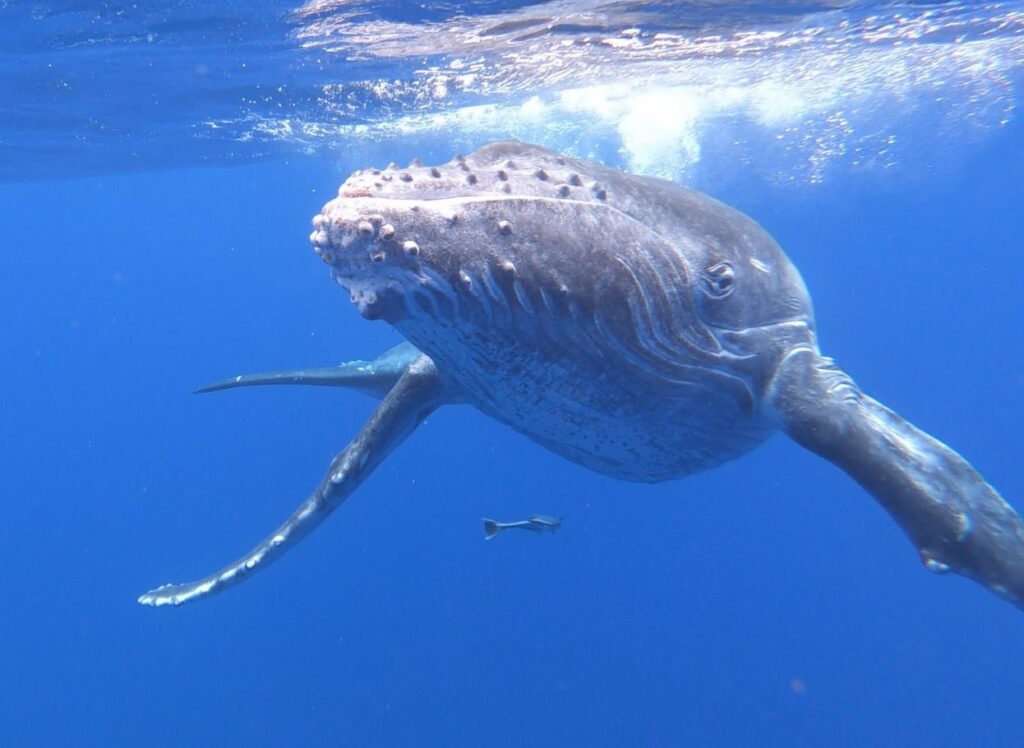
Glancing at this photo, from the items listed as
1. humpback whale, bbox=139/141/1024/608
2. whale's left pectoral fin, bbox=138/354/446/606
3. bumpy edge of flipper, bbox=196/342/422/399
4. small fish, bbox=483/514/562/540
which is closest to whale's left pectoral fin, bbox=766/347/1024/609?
humpback whale, bbox=139/141/1024/608

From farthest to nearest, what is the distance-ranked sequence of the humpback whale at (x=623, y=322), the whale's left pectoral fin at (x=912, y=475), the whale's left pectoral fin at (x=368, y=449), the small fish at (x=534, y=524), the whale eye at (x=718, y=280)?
1. the small fish at (x=534, y=524)
2. the whale's left pectoral fin at (x=368, y=449)
3. the whale eye at (x=718, y=280)
4. the whale's left pectoral fin at (x=912, y=475)
5. the humpback whale at (x=623, y=322)

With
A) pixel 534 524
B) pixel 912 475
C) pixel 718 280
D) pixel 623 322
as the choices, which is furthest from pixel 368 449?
pixel 534 524

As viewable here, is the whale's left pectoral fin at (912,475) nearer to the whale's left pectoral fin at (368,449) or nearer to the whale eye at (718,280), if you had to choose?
the whale eye at (718,280)

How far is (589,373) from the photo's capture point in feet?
16.6

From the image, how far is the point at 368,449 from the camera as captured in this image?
23.4ft

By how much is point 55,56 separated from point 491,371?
19.8 metres

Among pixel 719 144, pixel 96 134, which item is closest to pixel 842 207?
pixel 719 144

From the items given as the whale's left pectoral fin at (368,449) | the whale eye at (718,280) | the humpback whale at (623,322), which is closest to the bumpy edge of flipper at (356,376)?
the whale's left pectoral fin at (368,449)

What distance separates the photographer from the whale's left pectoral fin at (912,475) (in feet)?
14.7

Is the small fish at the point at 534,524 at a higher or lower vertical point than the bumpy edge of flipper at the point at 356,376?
lower

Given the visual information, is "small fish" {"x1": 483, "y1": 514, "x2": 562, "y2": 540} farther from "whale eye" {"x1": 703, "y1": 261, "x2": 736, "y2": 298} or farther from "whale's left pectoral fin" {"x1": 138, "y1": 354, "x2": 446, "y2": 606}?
"whale eye" {"x1": 703, "y1": 261, "x2": 736, "y2": 298}

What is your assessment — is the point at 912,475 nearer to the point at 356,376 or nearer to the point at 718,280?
the point at 718,280

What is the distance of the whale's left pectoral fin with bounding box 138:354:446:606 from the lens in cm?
711

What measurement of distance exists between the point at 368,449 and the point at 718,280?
350 centimetres
